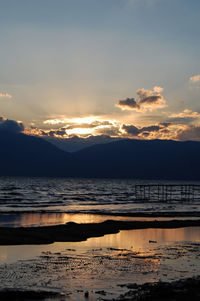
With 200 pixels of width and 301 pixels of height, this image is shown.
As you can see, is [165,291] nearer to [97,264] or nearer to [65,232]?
[97,264]

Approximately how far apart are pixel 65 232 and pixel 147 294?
62.4 ft

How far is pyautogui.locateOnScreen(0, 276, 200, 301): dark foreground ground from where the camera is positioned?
44.8ft

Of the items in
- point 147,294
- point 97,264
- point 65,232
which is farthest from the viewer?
point 65,232

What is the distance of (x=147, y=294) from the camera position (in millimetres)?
14047

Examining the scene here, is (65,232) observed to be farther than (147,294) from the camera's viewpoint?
Yes

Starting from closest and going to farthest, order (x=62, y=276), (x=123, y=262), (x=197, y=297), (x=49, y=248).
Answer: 1. (x=197, y=297)
2. (x=62, y=276)
3. (x=123, y=262)
4. (x=49, y=248)

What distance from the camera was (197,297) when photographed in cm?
1370

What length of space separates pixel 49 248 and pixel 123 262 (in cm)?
682

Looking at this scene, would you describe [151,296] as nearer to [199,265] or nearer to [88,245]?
[199,265]

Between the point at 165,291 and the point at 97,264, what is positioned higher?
the point at 165,291

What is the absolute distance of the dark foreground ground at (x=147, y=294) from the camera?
1366cm

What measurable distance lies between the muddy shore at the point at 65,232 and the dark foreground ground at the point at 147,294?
1264 cm

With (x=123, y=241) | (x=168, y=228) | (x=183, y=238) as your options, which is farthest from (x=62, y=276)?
(x=168, y=228)

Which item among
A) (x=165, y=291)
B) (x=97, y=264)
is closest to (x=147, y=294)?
(x=165, y=291)
